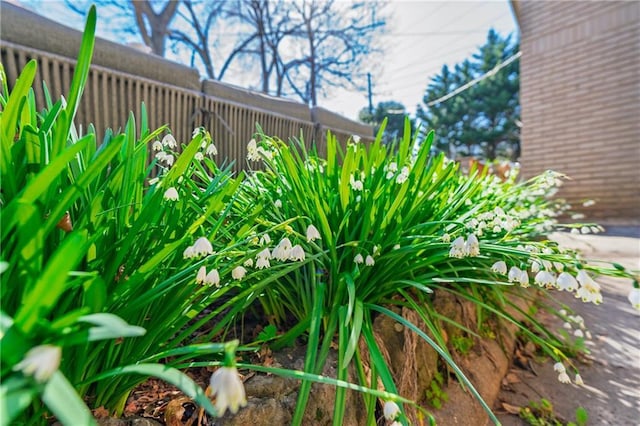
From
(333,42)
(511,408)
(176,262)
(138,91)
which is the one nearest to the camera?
(176,262)

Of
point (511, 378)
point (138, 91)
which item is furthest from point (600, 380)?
point (138, 91)

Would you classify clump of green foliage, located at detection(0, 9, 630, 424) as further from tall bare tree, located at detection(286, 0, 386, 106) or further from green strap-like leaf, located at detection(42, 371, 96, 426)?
tall bare tree, located at detection(286, 0, 386, 106)

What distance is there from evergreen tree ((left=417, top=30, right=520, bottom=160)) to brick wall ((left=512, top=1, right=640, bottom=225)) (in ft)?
49.6

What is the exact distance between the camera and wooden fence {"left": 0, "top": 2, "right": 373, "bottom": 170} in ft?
6.08

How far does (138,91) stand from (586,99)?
6.15 metres

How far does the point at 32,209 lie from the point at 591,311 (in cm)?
255

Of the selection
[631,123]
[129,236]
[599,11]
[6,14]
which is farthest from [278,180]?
[599,11]

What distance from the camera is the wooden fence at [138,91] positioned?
1854 mm

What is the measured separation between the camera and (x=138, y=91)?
2367 mm

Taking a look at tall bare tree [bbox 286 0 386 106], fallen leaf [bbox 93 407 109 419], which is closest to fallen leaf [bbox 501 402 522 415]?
fallen leaf [bbox 93 407 109 419]

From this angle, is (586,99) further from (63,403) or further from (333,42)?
(333,42)

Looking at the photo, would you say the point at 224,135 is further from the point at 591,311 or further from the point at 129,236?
the point at 591,311

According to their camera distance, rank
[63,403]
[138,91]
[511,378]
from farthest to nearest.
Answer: [138,91] → [511,378] → [63,403]

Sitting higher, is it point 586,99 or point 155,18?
point 155,18
